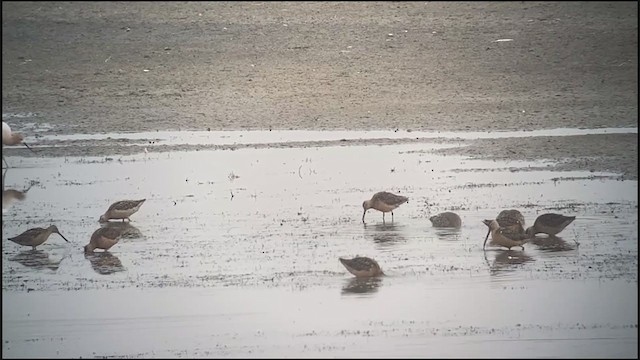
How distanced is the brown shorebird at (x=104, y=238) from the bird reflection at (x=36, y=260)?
15.0 inches

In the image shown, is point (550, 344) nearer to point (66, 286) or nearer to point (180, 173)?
point (66, 286)

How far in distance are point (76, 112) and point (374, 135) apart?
5370 mm

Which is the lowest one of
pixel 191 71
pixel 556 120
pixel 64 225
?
pixel 64 225

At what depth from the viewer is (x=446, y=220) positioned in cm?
1310

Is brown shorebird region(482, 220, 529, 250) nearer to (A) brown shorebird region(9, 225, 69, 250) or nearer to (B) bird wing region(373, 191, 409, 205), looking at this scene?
(B) bird wing region(373, 191, 409, 205)

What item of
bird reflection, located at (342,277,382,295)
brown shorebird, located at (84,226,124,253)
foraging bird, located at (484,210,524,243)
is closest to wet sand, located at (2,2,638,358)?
bird reflection, located at (342,277,382,295)

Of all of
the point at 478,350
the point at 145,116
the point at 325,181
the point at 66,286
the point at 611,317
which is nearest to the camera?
the point at 478,350

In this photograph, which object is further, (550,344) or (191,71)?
(191,71)

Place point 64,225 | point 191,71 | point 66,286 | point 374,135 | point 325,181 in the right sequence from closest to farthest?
point 66,286 → point 64,225 → point 325,181 → point 374,135 → point 191,71

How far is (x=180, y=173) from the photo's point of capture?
16.7 meters

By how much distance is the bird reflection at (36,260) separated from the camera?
12.2 metres

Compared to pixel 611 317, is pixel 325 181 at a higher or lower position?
higher

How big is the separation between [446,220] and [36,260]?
433cm

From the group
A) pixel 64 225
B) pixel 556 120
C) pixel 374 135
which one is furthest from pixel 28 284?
pixel 556 120
